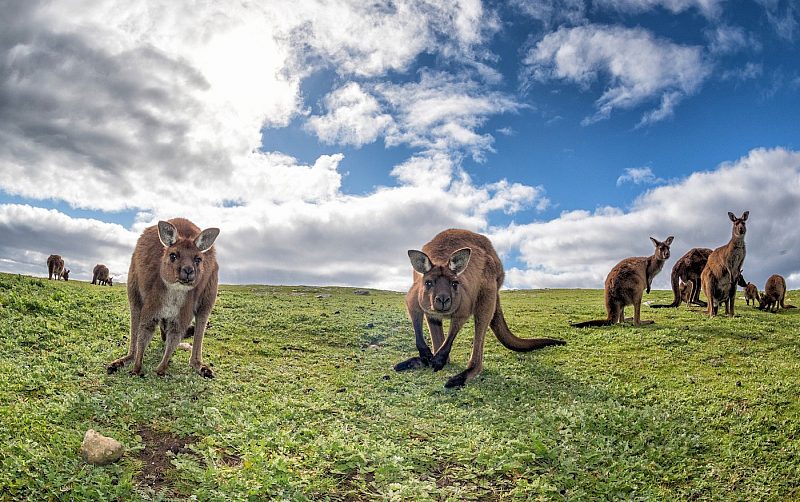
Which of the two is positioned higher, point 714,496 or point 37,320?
point 37,320

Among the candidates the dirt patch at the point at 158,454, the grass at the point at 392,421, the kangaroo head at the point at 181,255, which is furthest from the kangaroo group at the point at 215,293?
the dirt patch at the point at 158,454

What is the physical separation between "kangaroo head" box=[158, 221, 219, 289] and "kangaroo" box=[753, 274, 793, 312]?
60.0 ft

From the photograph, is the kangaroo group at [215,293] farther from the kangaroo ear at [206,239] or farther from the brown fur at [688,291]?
the brown fur at [688,291]

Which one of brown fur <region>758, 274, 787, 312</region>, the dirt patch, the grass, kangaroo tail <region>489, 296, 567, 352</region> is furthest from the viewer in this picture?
brown fur <region>758, 274, 787, 312</region>

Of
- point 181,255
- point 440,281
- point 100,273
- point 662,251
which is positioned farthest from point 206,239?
point 100,273

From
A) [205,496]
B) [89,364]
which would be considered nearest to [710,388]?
[205,496]

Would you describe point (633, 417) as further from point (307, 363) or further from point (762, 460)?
point (307, 363)

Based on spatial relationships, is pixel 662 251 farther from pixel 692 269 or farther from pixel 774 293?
pixel 774 293

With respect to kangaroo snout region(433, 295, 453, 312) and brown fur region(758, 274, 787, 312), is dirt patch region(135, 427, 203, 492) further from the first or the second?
brown fur region(758, 274, 787, 312)

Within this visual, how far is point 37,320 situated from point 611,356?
37.6 feet

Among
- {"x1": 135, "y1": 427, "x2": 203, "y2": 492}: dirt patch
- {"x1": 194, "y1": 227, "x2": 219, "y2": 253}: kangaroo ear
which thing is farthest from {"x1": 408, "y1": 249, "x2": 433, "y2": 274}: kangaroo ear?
{"x1": 135, "y1": 427, "x2": 203, "y2": 492}: dirt patch

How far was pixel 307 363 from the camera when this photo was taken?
11.4 metres

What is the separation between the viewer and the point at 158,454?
6.57m

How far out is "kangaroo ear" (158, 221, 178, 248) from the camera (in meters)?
9.07
